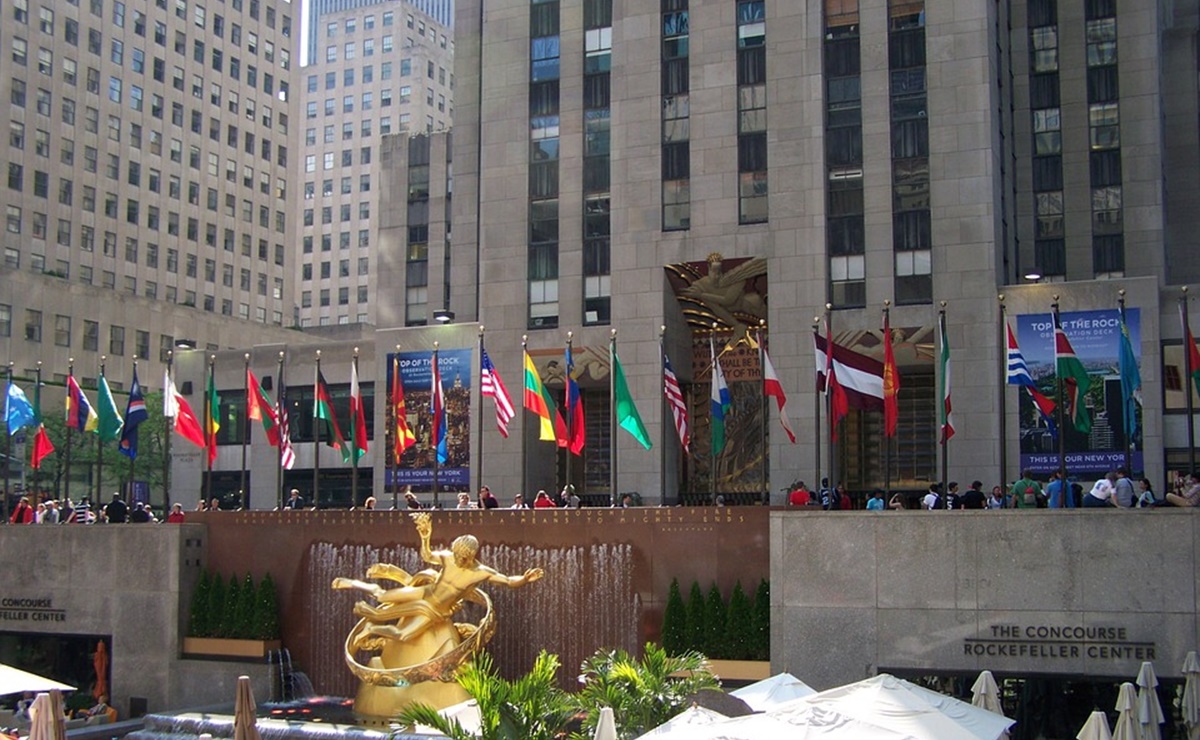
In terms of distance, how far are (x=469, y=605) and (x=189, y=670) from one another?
25.1 feet

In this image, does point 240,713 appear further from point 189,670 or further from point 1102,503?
point 1102,503

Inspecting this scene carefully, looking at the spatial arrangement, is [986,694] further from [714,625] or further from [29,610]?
[29,610]

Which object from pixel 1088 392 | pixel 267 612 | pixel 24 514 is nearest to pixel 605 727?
pixel 267 612

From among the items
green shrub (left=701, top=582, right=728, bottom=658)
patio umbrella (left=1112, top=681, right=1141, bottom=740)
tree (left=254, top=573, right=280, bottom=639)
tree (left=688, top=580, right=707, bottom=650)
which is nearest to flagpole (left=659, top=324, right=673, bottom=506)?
tree (left=254, top=573, right=280, bottom=639)

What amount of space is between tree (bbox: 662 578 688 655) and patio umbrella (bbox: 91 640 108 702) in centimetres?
1521

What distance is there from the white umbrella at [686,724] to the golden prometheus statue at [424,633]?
1037cm

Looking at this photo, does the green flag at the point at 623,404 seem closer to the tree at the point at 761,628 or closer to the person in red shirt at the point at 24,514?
the tree at the point at 761,628

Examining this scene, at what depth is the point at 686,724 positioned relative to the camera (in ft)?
63.7

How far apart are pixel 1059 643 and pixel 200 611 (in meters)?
20.7

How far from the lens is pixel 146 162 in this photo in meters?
98.6

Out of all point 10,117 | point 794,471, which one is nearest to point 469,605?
point 794,471

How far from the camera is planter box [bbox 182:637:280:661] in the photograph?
117 feet

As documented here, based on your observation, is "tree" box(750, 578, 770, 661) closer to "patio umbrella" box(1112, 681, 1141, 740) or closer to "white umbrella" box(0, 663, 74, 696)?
"patio umbrella" box(1112, 681, 1141, 740)

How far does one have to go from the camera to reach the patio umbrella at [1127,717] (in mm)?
22406
